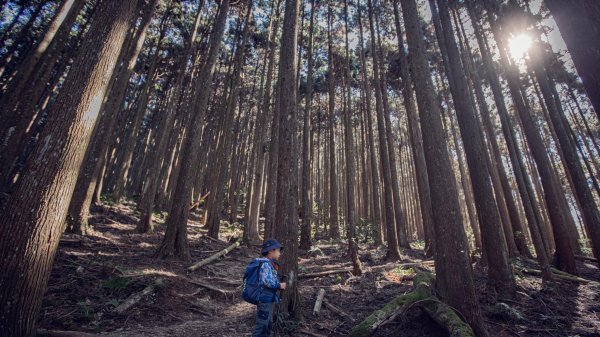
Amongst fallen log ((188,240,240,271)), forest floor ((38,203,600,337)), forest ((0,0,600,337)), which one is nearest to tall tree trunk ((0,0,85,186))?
forest ((0,0,600,337))

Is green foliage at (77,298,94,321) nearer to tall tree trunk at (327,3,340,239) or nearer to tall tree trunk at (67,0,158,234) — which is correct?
tall tree trunk at (67,0,158,234)

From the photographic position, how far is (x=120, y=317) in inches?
186

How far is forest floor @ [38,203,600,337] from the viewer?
460 cm

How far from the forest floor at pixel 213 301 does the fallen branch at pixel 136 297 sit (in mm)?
58

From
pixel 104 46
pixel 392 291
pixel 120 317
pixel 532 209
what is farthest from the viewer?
pixel 532 209

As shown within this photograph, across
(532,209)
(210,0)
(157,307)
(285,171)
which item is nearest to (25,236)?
(157,307)

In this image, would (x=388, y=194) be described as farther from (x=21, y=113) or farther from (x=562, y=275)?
(x=21, y=113)

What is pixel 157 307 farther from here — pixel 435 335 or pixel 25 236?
pixel 435 335

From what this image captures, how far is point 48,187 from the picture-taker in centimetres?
349

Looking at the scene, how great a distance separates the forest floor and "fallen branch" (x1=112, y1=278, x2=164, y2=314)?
58mm

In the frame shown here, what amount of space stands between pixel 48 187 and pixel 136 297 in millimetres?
2801

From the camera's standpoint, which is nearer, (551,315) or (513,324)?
(513,324)

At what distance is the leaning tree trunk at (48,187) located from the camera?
3107mm

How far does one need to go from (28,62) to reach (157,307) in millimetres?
14299
